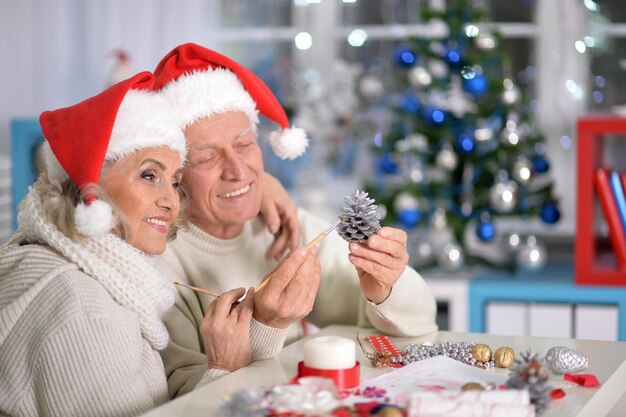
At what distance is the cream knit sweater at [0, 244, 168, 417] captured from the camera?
1.46 meters

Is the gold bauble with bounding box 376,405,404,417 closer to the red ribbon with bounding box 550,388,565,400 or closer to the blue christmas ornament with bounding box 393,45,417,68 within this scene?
the red ribbon with bounding box 550,388,565,400

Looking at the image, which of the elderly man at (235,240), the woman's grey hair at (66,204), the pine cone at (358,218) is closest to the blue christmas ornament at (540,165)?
the elderly man at (235,240)

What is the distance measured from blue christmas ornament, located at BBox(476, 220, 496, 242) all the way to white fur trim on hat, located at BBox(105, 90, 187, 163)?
1.76 m

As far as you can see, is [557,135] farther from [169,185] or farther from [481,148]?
[169,185]

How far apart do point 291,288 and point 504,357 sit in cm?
38

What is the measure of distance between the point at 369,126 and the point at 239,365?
92.3 inches

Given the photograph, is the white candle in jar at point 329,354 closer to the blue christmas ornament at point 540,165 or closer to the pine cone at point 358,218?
the pine cone at point 358,218

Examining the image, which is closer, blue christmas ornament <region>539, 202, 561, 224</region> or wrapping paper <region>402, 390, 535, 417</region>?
wrapping paper <region>402, 390, 535, 417</region>

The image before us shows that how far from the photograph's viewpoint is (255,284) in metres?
2.18

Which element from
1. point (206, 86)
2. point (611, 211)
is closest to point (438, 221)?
point (611, 211)

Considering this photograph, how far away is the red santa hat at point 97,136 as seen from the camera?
5.08 ft

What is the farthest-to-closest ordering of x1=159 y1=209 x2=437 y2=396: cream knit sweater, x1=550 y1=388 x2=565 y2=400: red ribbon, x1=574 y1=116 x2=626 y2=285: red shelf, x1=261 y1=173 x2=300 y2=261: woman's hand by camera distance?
x1=574 y1=116 x2=626 y2=285: red shelf, x1=261 y1=173 x2=300 y2=261: woman's hand, x1=159 y1=209 x2=437 y2=396: cream knit sweater, x1=550 y1=388 x2=565 y2=400: red ribbon

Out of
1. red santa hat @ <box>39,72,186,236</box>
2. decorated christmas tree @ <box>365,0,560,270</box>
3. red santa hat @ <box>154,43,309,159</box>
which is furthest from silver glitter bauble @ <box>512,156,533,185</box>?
red santa hat @ <box>39,72,186,236</box>

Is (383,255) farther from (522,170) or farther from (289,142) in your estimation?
(522,170)
